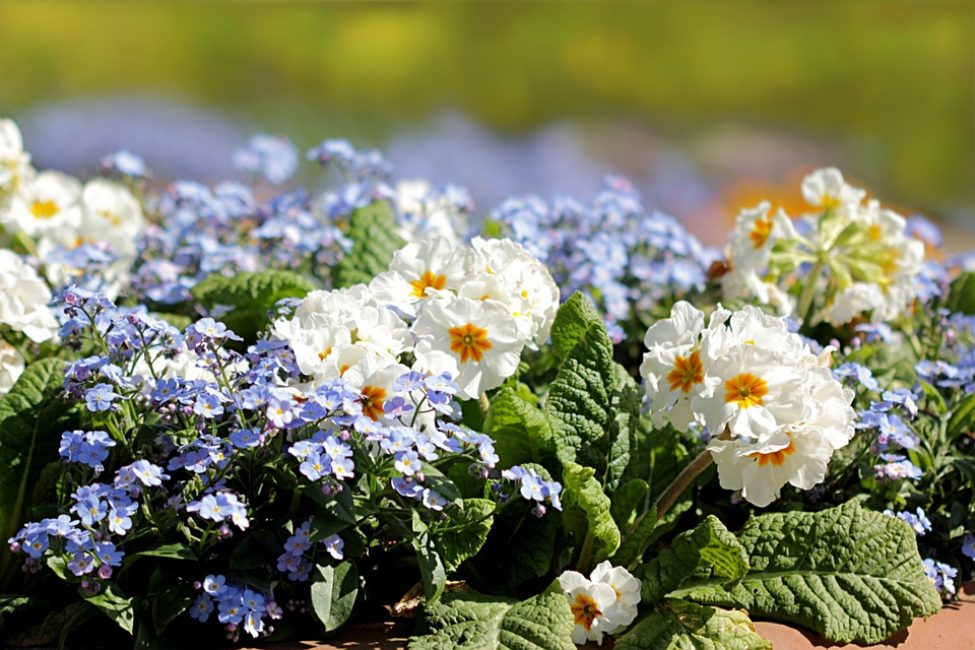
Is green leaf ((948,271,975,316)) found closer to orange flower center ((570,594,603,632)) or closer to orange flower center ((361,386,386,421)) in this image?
orange flower center ((570,594,603,632))

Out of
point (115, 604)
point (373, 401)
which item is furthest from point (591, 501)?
point (115, 604)

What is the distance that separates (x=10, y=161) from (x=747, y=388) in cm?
222

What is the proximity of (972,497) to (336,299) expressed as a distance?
4.46 ft

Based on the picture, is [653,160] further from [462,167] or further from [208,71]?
[208,71]

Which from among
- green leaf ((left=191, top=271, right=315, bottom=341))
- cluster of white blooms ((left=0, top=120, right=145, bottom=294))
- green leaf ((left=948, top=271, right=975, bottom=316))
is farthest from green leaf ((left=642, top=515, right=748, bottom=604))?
cluster of white blooms ((left=0, top=120, right=145, bottom=294))

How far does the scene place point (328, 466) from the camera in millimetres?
1950

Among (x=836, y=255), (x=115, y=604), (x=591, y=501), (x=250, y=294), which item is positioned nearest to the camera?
(x=115, y=604)

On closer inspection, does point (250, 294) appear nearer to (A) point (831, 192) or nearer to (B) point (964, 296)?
(A) point (831, 192)

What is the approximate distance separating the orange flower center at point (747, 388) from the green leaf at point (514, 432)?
→ 37 cm

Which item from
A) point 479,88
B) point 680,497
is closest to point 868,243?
point 680,497

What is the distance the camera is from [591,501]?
2.12 metres

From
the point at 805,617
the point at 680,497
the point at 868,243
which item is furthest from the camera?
the point at 868,243

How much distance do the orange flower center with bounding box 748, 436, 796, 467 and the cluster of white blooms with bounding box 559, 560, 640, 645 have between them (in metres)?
0.31

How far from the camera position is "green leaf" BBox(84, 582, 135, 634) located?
1993 millimetres
